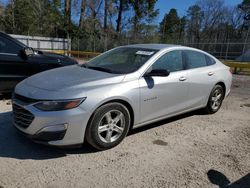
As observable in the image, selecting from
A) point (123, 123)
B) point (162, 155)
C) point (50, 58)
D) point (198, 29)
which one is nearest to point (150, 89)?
point (123, 123)

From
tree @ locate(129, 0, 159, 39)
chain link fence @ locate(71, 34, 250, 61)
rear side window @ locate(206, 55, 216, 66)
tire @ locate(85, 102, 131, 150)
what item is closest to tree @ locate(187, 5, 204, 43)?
tree @ locate(129, 0, 159, 39)

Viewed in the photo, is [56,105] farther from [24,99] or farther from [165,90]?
[165,90]

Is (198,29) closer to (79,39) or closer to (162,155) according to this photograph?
(79,39)

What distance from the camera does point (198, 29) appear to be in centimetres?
3806

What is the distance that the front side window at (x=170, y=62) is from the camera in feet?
14.9

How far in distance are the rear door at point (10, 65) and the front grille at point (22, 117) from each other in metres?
2.69

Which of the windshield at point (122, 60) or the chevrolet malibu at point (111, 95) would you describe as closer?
the chevrolet malibu at point (111, 95)

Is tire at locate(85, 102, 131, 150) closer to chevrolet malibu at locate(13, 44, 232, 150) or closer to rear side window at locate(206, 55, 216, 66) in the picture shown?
chevrolet malibu at locate(13, 44, 232, 150)

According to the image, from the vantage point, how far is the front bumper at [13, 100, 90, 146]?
3408mm

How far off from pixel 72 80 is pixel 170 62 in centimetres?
180

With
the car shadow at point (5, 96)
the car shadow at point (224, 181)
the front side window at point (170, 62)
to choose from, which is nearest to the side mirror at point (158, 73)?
the front side window at point (170, 62)

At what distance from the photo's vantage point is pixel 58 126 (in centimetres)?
343

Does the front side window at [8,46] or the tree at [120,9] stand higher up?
the tree at [120,9]

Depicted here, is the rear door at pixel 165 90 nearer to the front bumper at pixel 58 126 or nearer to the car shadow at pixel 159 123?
the car shadow at pixel 159 123
